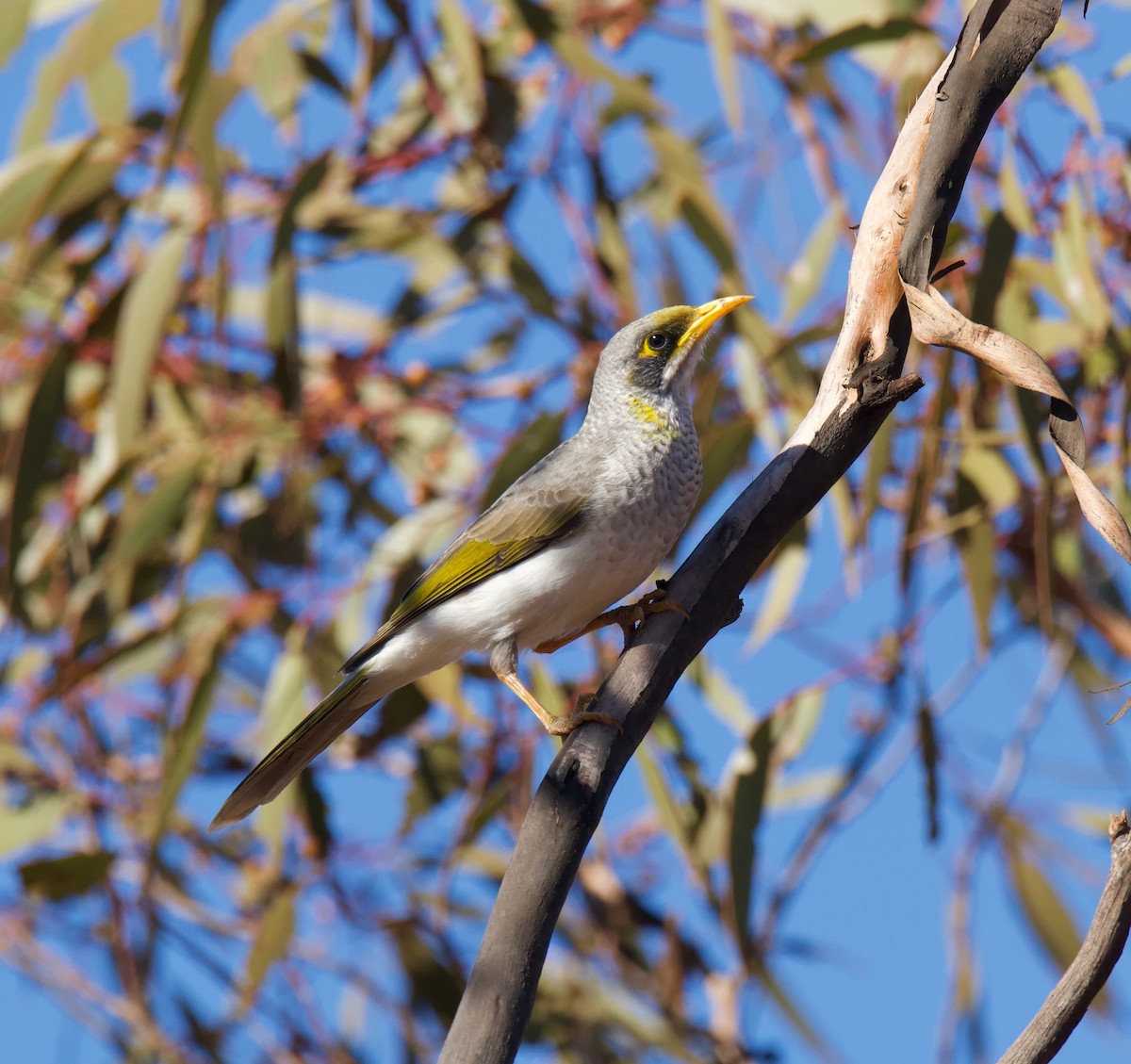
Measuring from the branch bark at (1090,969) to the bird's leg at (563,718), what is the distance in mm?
592

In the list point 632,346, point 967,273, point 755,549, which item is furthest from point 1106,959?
point 967,273

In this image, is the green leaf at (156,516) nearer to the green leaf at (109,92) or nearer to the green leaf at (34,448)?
the green leaf at (34,448)

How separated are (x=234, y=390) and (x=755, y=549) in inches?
98.8

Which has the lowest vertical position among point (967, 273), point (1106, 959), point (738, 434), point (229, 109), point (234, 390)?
point (1106, 959)

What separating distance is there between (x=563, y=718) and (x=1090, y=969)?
1.12 metres

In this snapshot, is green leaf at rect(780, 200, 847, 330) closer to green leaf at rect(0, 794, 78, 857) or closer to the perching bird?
the perching bird

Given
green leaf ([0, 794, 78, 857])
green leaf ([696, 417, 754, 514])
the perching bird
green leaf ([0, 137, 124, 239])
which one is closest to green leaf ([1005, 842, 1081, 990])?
green leaf ([696, 417, 754, 514])

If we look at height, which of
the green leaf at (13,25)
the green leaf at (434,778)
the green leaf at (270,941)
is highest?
the green leaf at (13,25)

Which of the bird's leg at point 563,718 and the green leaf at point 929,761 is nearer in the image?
the bird's leg at point 563,718

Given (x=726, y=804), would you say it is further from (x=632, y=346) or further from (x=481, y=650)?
(x=632, y=346)

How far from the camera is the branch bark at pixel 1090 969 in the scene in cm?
152

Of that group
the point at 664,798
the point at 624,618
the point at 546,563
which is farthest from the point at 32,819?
the point at 624,618

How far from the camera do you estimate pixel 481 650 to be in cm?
284

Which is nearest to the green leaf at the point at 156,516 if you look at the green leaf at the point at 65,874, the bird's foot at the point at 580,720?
the green leaf at the point at 65,874
